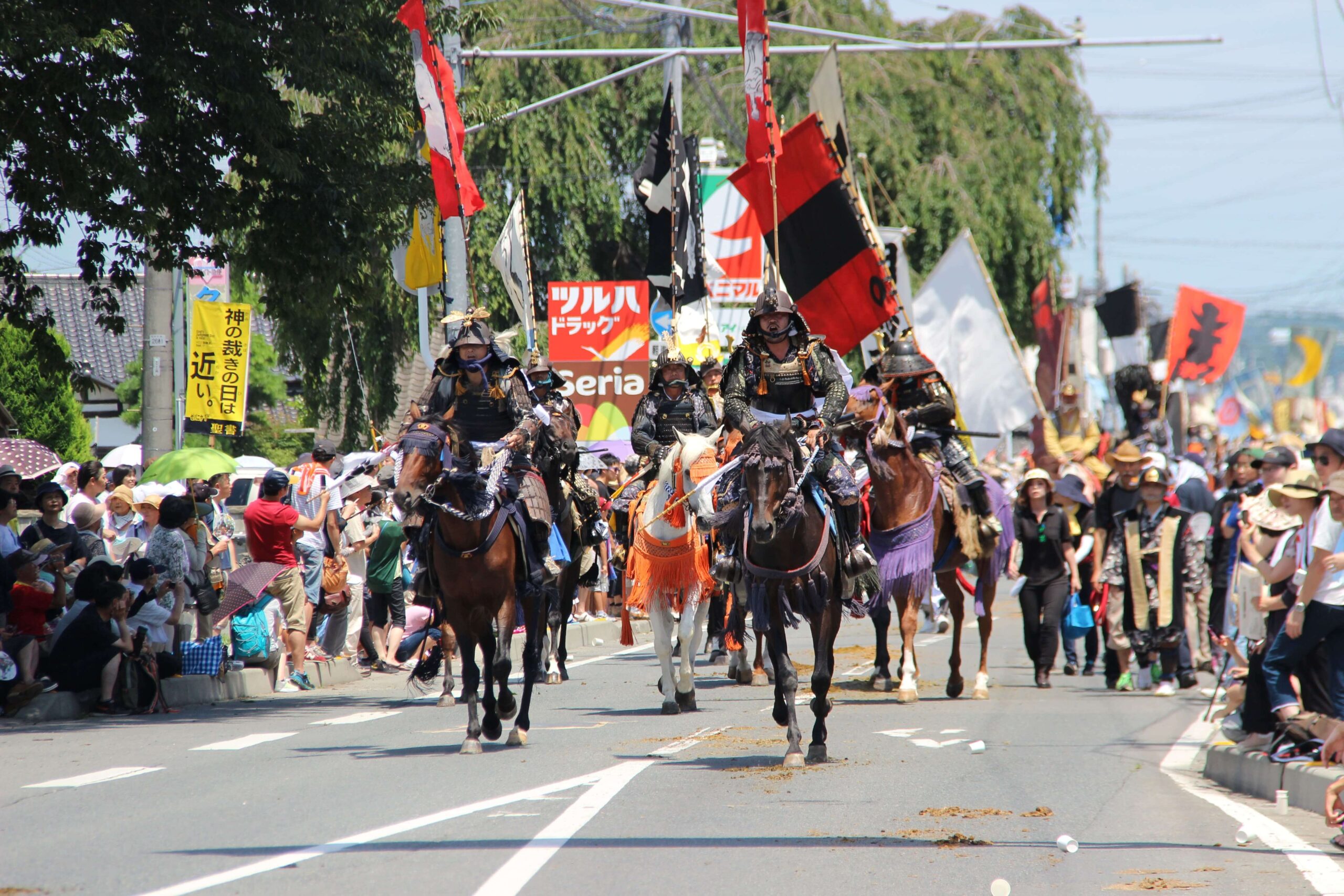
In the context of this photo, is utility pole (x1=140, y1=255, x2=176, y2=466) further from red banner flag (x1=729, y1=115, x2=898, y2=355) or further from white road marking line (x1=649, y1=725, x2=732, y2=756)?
white road marking line (x1=649, y1=725, x2=732, y2=756)

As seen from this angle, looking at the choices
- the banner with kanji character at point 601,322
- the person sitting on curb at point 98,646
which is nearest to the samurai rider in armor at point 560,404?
the person sitting on curb at point 98,646

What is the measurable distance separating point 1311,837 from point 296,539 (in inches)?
429

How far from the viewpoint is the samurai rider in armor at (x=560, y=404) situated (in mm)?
13845

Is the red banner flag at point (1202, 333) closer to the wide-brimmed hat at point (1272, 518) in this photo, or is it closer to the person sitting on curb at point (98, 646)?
the wide-brimmed hat at point (1272, 518)

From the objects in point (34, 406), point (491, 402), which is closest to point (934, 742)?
point (491, 402)

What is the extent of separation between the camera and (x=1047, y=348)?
29.7 meters

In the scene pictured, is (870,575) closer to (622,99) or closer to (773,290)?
(773,290)

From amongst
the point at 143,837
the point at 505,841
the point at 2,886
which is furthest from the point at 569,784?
the point at 2,886

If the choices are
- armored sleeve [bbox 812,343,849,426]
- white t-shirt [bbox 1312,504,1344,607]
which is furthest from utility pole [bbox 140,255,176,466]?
white t-shirt [bbox 1312,504,1344,607]

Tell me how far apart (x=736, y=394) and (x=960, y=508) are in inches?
181

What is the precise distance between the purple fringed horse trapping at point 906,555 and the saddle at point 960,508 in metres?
0.70

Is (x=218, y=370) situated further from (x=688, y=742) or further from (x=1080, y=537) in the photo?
(x=688, y=742)

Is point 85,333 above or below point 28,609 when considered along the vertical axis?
above

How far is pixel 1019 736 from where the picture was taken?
11.8m
